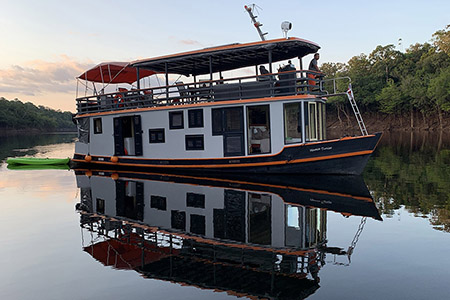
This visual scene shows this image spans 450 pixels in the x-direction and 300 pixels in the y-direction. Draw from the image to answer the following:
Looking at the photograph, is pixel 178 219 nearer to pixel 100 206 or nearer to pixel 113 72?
pixel 100 206

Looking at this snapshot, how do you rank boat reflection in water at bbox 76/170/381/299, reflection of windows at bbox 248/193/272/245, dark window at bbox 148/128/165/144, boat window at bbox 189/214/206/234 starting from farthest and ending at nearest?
dark window at bbox 148/128/165/144, boat window at bbox 189/214/206/234, reflection of windows at bbox 248/193/272/245, boat reflection in water at bbox 76/170/381/299

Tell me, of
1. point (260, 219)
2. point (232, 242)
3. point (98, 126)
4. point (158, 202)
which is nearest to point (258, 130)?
point (158, 202)

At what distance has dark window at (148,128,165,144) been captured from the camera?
58.4 feet

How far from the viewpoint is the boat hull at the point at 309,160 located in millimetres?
13805

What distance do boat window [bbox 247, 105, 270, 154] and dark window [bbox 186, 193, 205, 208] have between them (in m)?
4.84

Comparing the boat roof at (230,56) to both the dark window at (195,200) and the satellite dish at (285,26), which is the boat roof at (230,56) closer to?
the satellite dish at (285,26)

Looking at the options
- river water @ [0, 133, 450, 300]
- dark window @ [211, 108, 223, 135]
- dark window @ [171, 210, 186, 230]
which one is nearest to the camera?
river water @ [0, 133, 450, 300]

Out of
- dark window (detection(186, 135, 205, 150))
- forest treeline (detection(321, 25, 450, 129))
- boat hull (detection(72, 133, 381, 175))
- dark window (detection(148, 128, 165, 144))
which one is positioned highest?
forest treeline (detection(321, 25, 450, 129))

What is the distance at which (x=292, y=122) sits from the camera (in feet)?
52.5

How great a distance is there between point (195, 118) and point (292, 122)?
4.34 meters

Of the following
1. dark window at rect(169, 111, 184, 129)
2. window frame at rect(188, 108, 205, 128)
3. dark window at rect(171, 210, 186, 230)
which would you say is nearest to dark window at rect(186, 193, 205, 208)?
dark window at rect(171, 210, 186, 230)

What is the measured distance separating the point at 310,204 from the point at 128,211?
477 centimetres

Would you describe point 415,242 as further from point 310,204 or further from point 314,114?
point 314,114

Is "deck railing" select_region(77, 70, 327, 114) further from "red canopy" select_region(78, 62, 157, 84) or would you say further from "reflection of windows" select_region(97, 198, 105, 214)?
"reflection of windows" select_region(97, 198, 105, 214)
